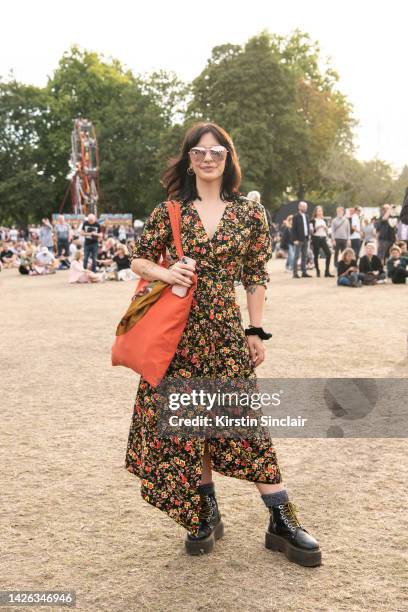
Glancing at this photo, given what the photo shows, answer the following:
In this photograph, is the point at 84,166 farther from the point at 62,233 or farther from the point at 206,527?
the point at 206,527

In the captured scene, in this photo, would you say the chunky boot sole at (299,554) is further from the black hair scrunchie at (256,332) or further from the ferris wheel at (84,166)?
the ferris wheel at (84,166)

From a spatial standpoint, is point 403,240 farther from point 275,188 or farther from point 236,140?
point 275,188

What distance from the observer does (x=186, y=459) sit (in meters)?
3.19

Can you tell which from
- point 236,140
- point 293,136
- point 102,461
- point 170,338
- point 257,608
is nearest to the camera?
point 257,608

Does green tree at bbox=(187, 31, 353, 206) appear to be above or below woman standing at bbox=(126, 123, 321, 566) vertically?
above

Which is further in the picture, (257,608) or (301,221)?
(301,221)

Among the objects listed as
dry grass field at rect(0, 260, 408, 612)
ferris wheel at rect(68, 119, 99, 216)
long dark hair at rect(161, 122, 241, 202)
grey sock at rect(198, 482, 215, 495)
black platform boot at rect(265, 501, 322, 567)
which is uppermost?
ferris wheel at rect(68, 119, 99, 216)

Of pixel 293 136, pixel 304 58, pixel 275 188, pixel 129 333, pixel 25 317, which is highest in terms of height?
pixel 304 58

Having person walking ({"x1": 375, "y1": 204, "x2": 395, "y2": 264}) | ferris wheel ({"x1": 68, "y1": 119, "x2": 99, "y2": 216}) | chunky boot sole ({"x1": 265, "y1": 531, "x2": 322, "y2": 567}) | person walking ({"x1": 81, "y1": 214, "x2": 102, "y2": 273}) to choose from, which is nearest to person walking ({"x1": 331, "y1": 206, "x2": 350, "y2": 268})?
person walking ({"x1": 375, "y1": 204, "x2": 395, "y2": 264})

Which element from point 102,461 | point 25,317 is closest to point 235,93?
point 25,317

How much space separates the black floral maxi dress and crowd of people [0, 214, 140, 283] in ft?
39.5

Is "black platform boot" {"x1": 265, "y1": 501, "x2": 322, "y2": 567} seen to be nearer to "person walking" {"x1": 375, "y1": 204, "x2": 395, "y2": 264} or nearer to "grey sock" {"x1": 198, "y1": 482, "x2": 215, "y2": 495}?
"grey sock" {"x1": 198, "y1": 482, "x2": 215, "y2": 495}

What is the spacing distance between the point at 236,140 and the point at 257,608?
39504mm

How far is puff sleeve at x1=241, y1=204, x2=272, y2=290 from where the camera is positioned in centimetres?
332
